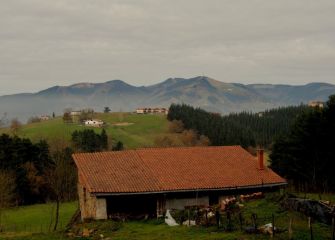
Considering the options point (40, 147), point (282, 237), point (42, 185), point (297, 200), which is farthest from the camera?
point (40, 147)

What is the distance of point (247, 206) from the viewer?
1346 inches

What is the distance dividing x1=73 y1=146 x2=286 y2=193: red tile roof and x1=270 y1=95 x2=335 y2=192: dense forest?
1128cm

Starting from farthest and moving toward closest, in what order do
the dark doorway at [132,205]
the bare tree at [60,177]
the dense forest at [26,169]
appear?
the dense forest at [26,169] < the bare tree at [60,177] < the dark doorway at [132,205]

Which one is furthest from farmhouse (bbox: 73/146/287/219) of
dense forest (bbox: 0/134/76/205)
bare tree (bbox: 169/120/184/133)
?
bare tree (bbox: 169/120/184/133)

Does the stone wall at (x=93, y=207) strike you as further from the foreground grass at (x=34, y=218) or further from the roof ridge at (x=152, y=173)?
the foreground grass at (x=34, y=218)

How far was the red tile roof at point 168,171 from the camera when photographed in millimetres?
38125

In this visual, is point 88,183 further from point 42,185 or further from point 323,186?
point 42,185

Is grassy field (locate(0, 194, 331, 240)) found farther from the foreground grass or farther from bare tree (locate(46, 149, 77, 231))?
the foreground grass

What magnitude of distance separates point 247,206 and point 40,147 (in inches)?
2407

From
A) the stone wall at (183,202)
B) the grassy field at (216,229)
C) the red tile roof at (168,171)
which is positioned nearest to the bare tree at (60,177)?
the red tile roof at (168,171)

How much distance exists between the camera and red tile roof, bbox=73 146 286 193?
38.1m

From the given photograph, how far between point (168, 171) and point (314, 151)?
21.3 metres

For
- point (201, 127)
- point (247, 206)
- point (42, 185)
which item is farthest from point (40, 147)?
point (201, 127)

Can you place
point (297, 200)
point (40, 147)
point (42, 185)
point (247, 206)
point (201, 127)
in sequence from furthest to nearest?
1. point (201, 127)
2. point (40, 147)
3. point (42, 185)
4. point (247, 206)
5. point (297, 200)
